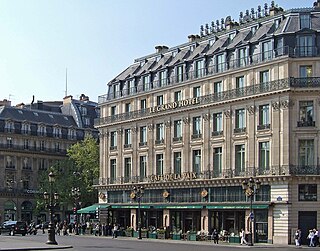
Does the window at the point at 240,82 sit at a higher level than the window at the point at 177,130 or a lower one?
higher

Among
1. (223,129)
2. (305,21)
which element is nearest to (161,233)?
(223,129)

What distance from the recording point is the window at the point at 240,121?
249 ft

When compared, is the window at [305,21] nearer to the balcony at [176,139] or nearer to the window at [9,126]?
the balcony at [176,139]

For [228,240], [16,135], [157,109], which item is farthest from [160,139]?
[16,135]

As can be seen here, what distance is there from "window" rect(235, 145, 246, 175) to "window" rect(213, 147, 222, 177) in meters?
2.78

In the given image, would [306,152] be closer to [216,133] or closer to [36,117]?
[216,133]

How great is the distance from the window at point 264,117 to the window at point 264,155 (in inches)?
65.6

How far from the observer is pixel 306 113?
233ft

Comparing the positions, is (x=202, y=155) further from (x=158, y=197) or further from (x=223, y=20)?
(x=223, y=20)

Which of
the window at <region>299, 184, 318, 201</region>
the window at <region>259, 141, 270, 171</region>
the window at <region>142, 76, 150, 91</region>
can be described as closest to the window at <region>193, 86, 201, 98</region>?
the window at <region>142, 76, 150, 91</region>

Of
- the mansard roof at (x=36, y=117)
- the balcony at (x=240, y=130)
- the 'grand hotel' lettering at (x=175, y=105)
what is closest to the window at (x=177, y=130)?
the 'grand hotel' lettering at (x=175, y=105)

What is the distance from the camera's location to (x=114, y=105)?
97.7 m

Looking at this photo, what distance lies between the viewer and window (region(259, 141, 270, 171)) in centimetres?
7244

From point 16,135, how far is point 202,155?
56162mm
